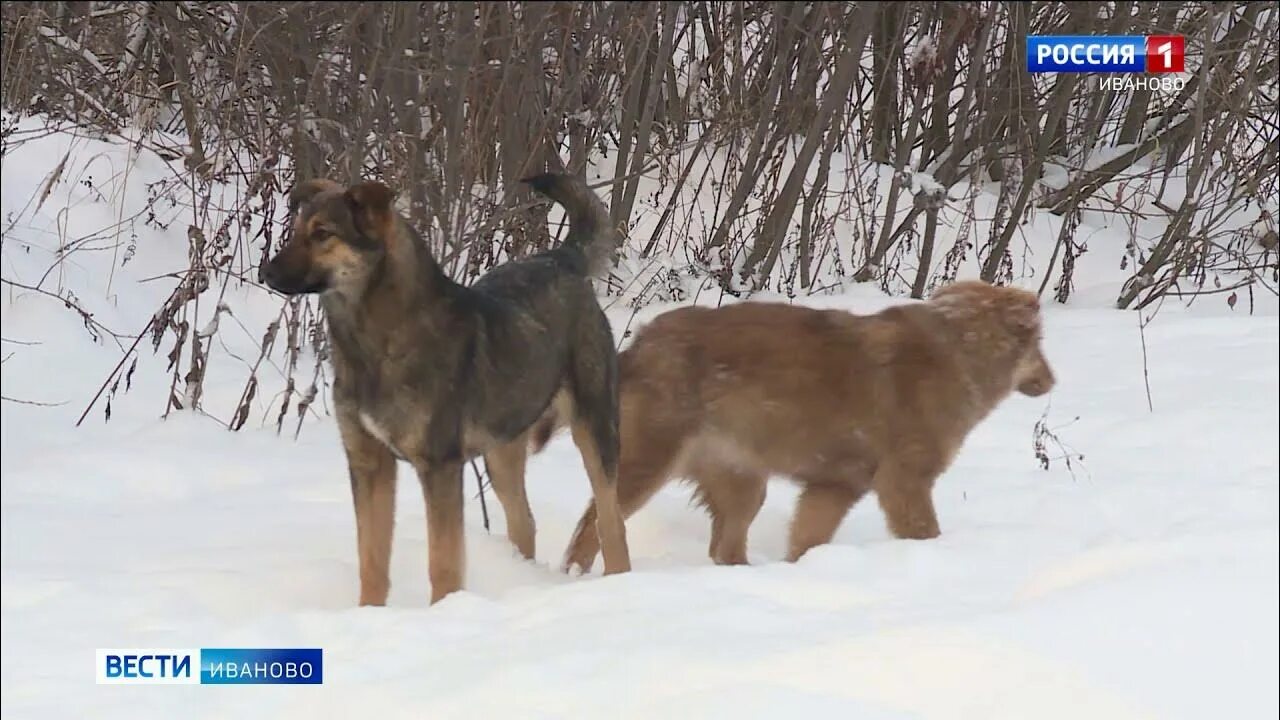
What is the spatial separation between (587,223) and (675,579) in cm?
155

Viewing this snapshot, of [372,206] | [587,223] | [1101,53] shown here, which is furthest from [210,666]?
[1101,53]

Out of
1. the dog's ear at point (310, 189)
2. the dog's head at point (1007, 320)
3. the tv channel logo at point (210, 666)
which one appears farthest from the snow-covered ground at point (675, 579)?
the dog's ear at point (310, 189)

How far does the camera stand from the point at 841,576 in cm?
490

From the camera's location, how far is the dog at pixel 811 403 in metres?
5.67

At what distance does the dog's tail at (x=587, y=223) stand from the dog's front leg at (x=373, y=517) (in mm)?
1222

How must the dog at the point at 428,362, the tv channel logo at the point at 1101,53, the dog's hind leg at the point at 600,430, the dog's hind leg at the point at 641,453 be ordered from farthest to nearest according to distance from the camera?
the tv channel logo at the point at 1101,53 < the dog's hind leg at the point at 641,453 < the dog's hind leg at the point at 600,430 < the dog at the point at 428,362

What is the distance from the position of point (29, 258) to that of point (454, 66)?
16.9 feet

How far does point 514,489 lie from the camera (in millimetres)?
5707

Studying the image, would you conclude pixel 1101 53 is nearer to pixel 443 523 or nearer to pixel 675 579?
pixel 675 579

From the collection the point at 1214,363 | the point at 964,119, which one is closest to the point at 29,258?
the point at 964,119

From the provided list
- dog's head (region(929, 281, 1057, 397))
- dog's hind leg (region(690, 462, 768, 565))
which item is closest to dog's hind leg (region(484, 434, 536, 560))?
dog's hind leg (region(690, 462, 768, 565))

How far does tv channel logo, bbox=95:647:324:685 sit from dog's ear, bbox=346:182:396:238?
1321 mm

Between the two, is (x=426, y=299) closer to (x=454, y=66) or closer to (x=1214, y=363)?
(x=454, y=66)

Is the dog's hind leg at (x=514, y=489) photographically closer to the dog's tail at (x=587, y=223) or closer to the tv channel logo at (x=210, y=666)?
the dog's tail at (x=587, y=223)
